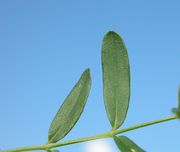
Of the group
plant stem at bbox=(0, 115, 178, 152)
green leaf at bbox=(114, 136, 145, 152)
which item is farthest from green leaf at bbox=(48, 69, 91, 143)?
green leaf at bbox=(114, 136, 145, 152)

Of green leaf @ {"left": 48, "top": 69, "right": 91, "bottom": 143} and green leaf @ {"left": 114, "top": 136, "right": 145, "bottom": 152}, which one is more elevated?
green leaf @ {"left": 48, "top": 69, "right": 91, "bottom": 143}

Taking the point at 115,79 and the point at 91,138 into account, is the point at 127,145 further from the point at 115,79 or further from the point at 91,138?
the point at 115,79

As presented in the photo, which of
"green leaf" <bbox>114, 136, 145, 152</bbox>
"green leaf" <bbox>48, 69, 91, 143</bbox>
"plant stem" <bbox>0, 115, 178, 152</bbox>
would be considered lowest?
"green leaf" <bbox>114, 136, 145, 152</bbox>

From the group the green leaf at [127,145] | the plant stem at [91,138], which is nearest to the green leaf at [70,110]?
the plant stem at [91,138]

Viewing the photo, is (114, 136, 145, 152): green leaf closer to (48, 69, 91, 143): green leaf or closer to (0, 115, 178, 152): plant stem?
(0, 115, 178, 152): plant stem

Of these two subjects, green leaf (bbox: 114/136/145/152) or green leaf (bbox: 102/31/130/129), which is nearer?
green leaf (bbox: 114/136/145/152)

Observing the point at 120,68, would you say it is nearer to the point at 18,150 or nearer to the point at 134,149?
the point at 134,149

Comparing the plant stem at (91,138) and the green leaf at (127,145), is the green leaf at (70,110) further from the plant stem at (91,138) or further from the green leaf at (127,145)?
the green leaf at (127,145)
